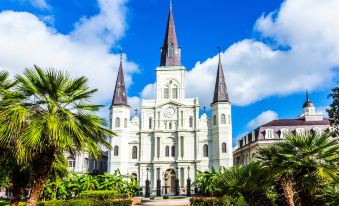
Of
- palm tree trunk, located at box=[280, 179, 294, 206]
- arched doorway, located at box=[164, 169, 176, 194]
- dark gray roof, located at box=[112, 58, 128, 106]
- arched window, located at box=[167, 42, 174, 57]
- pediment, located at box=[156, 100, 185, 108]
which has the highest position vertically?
arched window, located at box=[167, 42, 174, 57]

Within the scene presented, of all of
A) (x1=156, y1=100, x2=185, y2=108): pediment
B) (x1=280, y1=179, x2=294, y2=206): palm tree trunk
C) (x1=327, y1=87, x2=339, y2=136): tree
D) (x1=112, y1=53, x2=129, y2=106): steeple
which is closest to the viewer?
(x1=280, y1=179, x2=294, y2=206): palm tree trunk

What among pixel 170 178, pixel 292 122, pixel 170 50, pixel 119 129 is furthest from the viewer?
pixel 170 50

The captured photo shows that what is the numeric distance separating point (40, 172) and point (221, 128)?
41.1 metres

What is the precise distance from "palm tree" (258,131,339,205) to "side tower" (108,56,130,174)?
38.9 metres

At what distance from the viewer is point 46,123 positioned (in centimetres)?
1041

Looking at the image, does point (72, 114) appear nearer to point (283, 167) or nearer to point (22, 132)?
point (22, 132)

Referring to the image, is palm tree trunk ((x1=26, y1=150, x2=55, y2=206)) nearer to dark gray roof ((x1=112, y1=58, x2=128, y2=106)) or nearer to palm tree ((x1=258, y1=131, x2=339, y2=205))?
palm tree ((x1=258, y1=131, x2=339, y2=205))

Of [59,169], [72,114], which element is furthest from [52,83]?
[59,169]

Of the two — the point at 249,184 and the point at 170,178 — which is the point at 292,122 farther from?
the point at 249,184

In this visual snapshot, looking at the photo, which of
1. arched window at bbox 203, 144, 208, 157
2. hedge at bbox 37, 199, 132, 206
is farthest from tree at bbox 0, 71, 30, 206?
arched window at bbox 203, 144, 208, 157

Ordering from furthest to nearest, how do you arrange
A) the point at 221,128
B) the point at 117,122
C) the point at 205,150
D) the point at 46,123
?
the point at 117,122 → the point at 205,150 → the point at 221,128 → the point at 46,123

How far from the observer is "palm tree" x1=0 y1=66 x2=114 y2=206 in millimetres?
10290

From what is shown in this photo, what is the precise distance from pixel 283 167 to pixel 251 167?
9.56ft

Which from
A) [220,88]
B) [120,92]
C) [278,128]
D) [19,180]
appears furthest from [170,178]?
[19,180]
